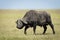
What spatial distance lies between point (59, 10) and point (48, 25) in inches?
9.9

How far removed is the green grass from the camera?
10.8 ft

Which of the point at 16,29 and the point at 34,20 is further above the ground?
the point at 34,20

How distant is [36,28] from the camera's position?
3432mm

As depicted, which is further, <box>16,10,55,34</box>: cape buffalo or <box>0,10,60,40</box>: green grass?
<box>16,10,55,34</box>: cape buffalo

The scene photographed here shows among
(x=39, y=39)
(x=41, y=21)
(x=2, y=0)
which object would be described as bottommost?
(x=39, y=39)

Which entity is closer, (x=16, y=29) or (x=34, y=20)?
(x=16, y=29)

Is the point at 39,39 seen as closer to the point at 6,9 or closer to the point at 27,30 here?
the point at 27,30

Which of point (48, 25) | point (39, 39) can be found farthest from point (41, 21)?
point (39, 39)

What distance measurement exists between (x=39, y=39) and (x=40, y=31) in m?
0.14

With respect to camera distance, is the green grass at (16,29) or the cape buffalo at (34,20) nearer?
the green grass at (16,29)

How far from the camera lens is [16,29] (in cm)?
337

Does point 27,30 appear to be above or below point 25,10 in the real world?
below

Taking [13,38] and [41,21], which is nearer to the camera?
[13,38]

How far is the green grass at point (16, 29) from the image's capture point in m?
3.31
